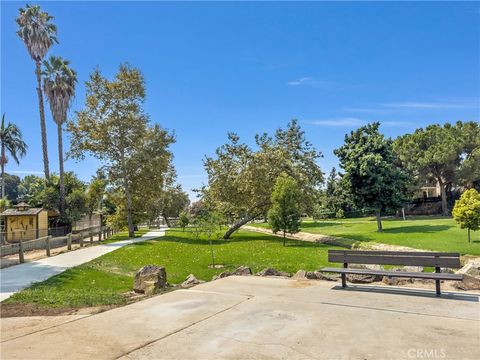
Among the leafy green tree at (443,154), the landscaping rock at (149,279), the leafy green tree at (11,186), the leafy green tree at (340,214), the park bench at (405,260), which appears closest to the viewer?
the park bench at (405,260)

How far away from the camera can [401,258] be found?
27.8 feet

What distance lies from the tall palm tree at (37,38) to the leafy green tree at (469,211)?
36102 millimetres

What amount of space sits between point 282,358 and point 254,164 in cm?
2913

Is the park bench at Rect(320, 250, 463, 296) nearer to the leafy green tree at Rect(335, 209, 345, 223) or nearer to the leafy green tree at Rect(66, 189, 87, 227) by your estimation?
the leafy green tree at Rect(66, 189, 87, 227)

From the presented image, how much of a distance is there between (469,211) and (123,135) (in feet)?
92.0

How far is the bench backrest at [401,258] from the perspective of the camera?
8.01 m

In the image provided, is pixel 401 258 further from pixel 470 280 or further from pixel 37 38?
pixel 37 38

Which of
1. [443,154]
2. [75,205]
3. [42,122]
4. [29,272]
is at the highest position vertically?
[42,122]

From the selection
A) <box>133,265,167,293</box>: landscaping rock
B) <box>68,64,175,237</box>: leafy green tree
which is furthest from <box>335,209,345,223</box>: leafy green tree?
<box>133,265,167,293</box>: landscaping rock

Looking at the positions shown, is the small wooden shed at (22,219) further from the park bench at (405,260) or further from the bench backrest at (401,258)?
the park bench at (405,260)

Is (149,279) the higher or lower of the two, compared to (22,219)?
lower

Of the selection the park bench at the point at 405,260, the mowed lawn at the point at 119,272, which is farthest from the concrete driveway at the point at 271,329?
the mowed lawn at the point at 119,272

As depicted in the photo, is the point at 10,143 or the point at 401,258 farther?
the point at 10,143

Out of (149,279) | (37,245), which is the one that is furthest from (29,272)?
(37,245)
